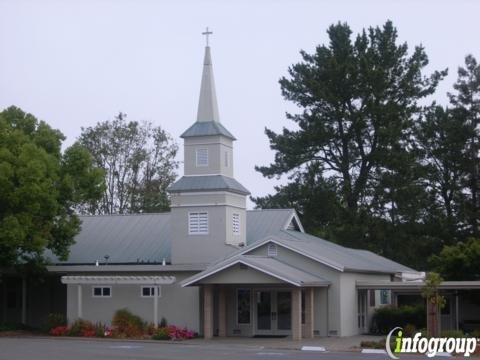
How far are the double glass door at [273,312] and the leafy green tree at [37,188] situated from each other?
9.42 metres

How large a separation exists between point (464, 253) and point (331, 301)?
736 centimetres

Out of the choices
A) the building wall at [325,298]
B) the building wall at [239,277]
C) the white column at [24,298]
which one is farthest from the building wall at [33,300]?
the building wall at [325,298]

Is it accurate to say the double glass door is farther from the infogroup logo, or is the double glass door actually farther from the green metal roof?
the infogroup logo

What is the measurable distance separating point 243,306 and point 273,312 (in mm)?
1424

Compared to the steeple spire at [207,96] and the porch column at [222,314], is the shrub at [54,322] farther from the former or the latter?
the steeple spire at [207,96]

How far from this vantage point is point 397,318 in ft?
137

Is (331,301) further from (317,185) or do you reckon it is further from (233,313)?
(317,185)

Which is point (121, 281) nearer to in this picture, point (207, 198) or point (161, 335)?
point (161, 335)

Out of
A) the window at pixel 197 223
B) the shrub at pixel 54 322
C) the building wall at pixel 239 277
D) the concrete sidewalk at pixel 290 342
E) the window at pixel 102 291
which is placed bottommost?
the concrete sidewalk at pixel 290 342

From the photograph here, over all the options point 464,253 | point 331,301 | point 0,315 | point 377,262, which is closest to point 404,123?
point 377,262

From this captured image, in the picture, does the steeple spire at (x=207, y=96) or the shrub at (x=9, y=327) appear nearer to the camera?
the shrub at (x=9, y=327)

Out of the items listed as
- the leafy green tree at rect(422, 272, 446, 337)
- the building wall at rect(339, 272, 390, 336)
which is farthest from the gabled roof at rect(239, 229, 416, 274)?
the leafy green tree at rect(422, 272, 446, 337)

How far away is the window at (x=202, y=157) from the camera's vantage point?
42.7 m

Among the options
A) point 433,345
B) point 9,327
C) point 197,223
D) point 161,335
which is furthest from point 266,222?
point 433,345
